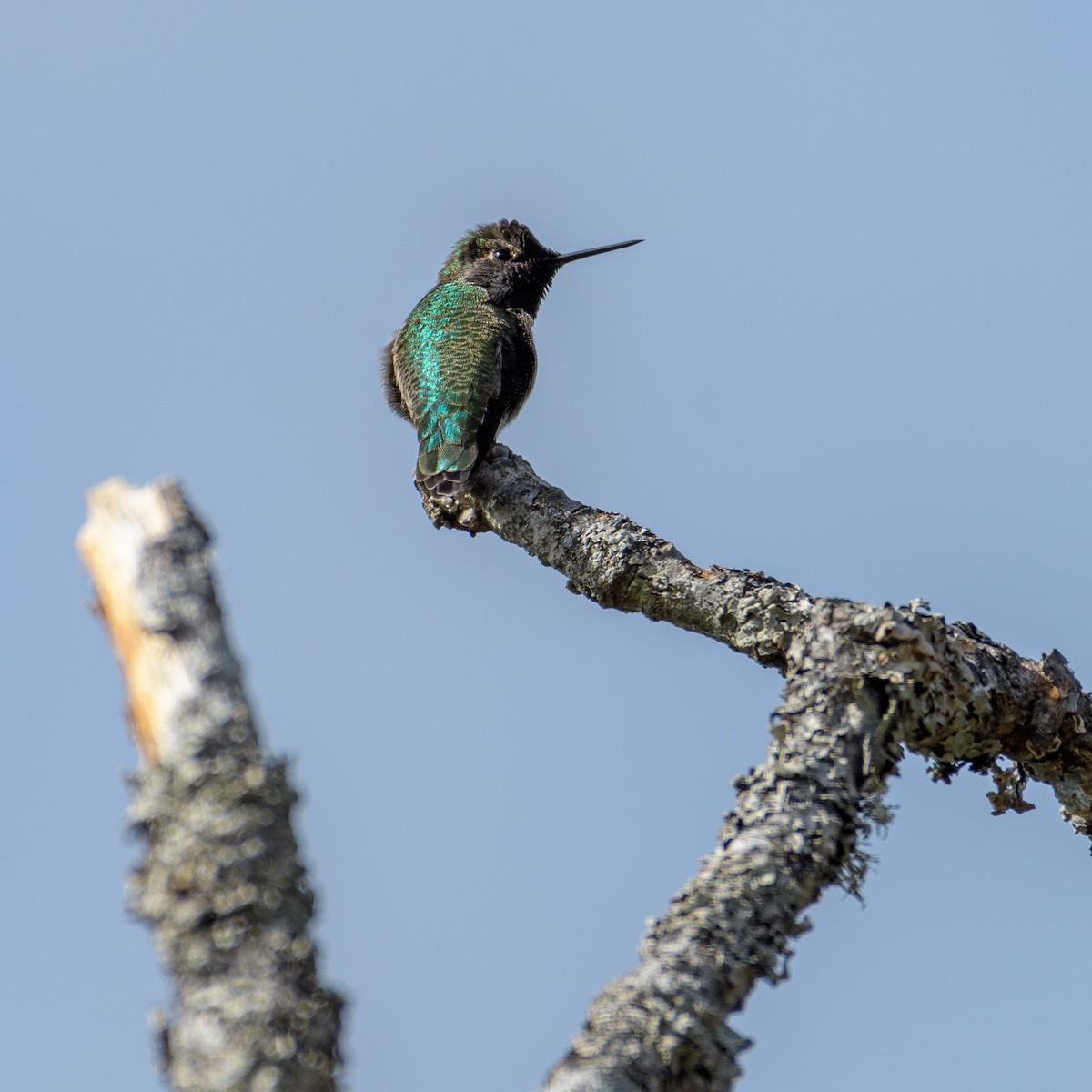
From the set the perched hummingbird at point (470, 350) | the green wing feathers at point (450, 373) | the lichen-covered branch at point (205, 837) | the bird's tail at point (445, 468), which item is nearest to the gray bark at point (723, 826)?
the lichen-covered branch at point (205, 837)

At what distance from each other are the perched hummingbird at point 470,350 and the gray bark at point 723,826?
2.95m

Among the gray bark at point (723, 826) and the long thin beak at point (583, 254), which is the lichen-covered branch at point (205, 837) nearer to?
the gray bark at point (723, 826)

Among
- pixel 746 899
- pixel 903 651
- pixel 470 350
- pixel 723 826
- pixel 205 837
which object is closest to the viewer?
pixel 205 837

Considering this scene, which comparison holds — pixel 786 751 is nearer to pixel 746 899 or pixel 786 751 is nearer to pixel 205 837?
pixel 746 899

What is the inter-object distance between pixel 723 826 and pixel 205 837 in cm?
119

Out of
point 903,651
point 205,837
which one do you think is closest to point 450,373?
point 903,651

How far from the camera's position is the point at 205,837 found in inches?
88.6

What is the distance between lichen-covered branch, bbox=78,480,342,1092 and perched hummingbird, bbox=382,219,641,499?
3707mm

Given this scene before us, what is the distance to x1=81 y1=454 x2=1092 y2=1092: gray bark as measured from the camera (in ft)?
7.07

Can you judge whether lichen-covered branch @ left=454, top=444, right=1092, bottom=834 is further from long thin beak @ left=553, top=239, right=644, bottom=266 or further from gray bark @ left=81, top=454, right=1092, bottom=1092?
long thin beak @ left=553, top=239, right=644, bottom=266

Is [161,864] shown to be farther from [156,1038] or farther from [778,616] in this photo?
[778,616]

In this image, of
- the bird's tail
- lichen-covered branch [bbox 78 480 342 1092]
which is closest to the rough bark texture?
lichen-covered branch [bbox 78 480 342 1092]

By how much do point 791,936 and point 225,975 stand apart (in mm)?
1178

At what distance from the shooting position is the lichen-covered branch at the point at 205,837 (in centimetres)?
206
